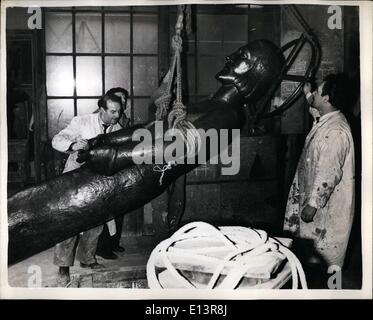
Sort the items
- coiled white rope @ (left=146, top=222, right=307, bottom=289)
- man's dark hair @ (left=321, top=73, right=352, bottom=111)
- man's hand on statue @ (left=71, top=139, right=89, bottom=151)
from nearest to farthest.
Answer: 1. coiled white rope @ (left=146, top=222, right=307, bottom=289)
2. man's hand on statue @ (left=71, top=139, right=89, bottom=151)
3. man's dark hair @ (left=321, top=73, right=352, bottom=111)

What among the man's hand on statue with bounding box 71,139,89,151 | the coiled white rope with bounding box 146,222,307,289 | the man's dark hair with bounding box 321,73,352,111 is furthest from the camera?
the man's dark hair with bounding box 321,73,352,111

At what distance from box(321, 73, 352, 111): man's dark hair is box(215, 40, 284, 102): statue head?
0.34m

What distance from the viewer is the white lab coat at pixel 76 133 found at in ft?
7.50

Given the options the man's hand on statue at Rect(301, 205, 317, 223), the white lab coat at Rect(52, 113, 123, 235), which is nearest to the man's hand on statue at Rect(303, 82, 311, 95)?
the man's hand on statue at Rect(301, 205, 317, 223)

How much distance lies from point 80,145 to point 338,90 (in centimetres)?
177

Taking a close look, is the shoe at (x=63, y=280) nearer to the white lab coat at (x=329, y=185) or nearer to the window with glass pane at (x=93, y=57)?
the window with glass pane at (x=93, y=57)

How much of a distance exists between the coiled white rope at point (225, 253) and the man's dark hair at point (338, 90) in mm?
1012

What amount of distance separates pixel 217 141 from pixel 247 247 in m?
0.71

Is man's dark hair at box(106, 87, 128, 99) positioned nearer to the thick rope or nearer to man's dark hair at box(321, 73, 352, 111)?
the thick rope

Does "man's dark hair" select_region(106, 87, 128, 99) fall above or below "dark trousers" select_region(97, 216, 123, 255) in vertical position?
above

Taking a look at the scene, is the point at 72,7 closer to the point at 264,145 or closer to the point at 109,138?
the point at 109,138

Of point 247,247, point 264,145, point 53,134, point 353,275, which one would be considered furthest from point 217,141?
point 353,275

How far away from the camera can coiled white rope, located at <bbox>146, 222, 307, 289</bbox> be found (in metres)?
2.14
